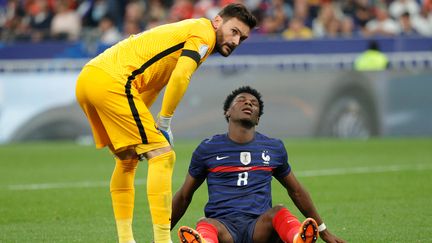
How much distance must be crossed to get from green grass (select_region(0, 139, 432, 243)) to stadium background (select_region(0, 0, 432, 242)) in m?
0.02

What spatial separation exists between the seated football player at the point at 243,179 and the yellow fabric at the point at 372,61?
13.4 meters

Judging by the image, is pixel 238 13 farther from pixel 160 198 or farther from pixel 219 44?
pixel 160 198

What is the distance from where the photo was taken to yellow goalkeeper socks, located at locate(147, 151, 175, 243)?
7.50 metres

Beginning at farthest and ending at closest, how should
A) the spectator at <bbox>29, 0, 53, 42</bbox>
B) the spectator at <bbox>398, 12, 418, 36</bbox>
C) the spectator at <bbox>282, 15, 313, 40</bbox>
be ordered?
the spectator at <bbox>29, 0, 53, 42</bbox>
the spectator at <bbox>282, 15, 313, 40</bbox>
the spectator at <bbox>398, 12, 418, 36</bbox>

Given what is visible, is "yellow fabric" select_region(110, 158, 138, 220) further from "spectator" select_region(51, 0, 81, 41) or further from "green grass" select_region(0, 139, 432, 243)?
"spectator" select_region(51, 0, 81, 41)

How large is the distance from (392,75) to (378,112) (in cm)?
83

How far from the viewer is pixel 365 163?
1588 cm

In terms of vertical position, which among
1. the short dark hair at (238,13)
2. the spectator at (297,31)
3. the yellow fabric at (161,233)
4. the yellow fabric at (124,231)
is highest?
the short dark hair at (238,13)

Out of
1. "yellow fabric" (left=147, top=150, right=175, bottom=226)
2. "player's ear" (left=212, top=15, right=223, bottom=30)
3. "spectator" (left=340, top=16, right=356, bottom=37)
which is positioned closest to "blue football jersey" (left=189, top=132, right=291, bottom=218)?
"yellow fabric" (left=147, top=150, right=175, bottom=226)

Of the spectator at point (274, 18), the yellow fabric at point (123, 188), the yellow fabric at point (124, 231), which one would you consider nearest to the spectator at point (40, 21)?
the spectator at point (274, 18)

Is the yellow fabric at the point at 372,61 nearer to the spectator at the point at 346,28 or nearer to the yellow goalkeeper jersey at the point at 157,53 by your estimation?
the spectator at the point at 346,28

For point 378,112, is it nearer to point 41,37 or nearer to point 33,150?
point 33,150

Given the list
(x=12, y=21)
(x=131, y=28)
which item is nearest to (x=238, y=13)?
(x=131, y=28)

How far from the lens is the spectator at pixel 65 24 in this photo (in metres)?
25.1
